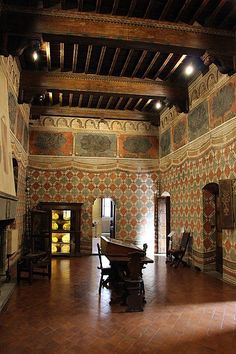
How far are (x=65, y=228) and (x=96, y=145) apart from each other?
368cm

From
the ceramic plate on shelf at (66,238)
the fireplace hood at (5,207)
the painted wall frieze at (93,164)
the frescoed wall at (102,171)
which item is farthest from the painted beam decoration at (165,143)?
the fireplace hood at (5,207)

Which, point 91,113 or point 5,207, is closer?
point 5,207

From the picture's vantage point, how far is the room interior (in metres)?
6.35

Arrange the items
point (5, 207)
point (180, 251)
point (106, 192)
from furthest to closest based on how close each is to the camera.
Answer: point (106, 192) < point (180, 251) < point (5, 207)

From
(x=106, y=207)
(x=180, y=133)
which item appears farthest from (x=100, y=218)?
(x=180, y=133)

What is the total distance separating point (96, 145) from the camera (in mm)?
12836

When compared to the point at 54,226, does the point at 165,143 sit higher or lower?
higher

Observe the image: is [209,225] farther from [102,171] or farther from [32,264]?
[102,171]

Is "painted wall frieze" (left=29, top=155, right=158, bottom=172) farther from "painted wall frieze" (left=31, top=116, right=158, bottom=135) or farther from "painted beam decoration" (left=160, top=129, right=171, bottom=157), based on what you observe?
"painted wall frieze" (left=31, top=116, right=158, bottom=135)

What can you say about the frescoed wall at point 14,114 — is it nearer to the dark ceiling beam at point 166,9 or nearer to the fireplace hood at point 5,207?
the fireplace hood at point 5,207

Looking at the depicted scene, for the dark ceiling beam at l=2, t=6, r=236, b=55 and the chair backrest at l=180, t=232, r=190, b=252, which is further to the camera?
the chair backrest at l=180, t=232, r=190, b=252

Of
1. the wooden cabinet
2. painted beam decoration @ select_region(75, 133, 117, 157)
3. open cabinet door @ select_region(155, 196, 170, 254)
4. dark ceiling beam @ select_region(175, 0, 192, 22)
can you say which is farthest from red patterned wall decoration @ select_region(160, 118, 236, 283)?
the wooden cabinet

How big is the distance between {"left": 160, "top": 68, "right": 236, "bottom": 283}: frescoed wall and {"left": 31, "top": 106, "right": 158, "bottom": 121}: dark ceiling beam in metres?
1.73

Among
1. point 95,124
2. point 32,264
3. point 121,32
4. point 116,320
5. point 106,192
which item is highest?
point 121,32
